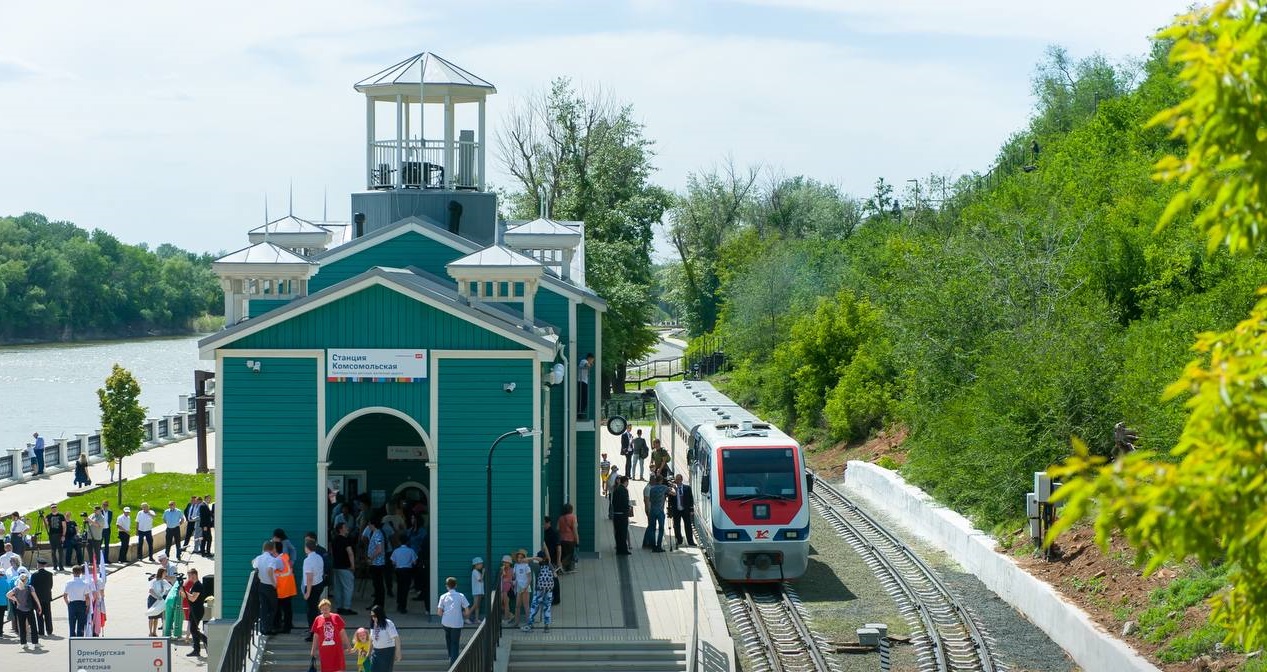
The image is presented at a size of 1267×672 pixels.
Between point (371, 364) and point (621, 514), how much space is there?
660 centimetres

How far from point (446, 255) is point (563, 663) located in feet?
29.1

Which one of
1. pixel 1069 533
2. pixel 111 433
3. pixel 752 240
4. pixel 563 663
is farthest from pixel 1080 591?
pixel 752 240

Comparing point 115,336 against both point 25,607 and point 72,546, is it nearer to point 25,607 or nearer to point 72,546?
point 72,546

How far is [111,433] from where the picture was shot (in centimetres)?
3650

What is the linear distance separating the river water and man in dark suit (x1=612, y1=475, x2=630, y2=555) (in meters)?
27.8

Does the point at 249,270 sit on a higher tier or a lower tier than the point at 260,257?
lower

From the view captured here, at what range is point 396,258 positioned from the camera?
24922 mm

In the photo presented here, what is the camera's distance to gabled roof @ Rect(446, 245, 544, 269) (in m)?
21.5

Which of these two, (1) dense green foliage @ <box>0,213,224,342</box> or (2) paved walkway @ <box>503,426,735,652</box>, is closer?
(2) paved walkway @ <box>503,426,735,652</box>

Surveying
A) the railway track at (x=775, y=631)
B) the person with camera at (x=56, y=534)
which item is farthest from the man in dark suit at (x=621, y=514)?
the person with camera at (x=56, y=534)

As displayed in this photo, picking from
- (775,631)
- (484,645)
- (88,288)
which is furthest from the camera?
(88,288)

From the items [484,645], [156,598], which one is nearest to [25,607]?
[156,598]

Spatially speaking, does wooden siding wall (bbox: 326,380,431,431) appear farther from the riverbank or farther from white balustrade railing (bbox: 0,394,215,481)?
the riverbank

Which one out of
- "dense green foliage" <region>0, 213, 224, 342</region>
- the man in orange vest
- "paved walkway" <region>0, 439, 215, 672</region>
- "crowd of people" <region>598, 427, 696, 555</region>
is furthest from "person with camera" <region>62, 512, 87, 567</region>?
"dense green foliage" <region>0, 213, 224, 342</region>
